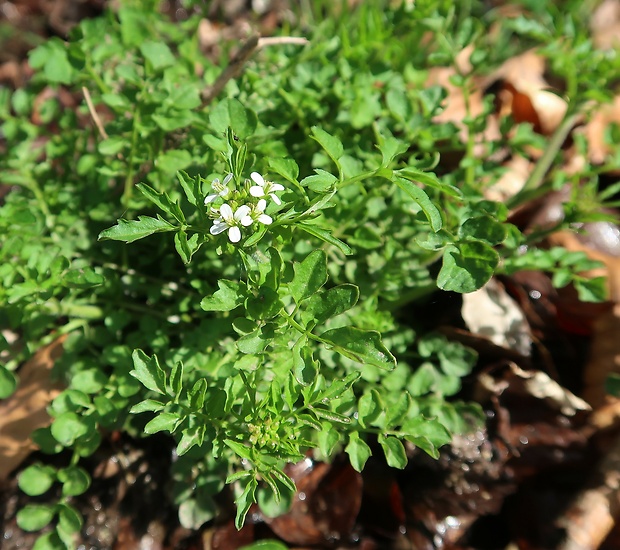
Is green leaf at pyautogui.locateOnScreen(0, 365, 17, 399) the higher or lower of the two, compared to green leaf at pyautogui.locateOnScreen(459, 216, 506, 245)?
lower

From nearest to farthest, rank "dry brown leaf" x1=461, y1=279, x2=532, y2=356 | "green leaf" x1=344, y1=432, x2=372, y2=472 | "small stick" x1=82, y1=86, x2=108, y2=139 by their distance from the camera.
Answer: "green leaf" x1=344, y1=432, x2=372, y2=472, "small stick" x1=82, y1=86, x2=108, y2=139, "dry brown leaf" x1=461, y1=279, x2=532, y2=356

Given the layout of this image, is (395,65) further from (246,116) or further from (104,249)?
(104,249)

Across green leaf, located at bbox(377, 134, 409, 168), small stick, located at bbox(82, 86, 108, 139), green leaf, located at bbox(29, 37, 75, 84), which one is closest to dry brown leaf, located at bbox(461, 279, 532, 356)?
green leaf, located at bbox(377, 134, 409, 168)

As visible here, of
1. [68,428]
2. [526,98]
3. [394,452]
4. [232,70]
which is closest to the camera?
[394,452]

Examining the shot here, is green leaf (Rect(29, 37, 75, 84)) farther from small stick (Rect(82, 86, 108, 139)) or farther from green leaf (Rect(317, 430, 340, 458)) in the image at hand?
green leaf (Rect(317, 430, 340, 458))

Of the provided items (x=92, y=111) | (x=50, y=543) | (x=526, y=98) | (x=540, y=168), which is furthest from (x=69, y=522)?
(x=526, y=98)

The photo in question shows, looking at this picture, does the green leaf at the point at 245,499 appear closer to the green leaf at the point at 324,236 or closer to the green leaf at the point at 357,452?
the green leaf at the point at 357,452

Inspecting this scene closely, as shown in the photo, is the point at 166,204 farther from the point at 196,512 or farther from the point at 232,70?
the point at 196,512
